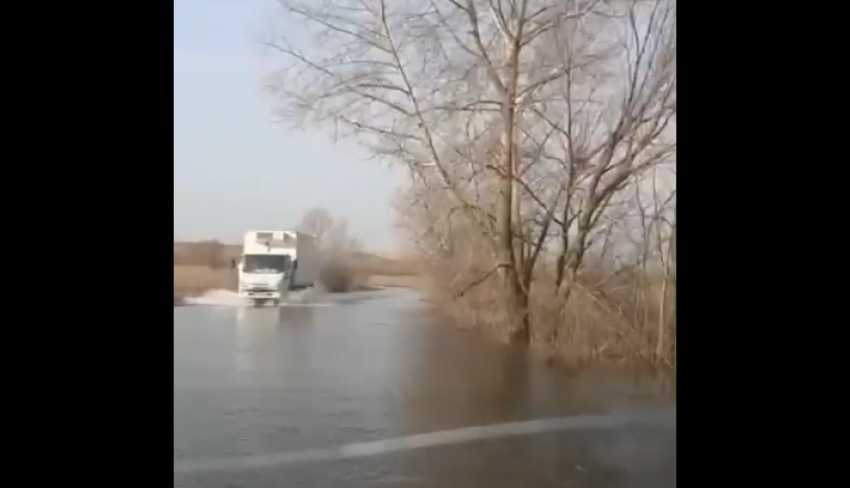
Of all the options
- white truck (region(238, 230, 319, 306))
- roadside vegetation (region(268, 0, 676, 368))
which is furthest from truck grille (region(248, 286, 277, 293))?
roadside vegetation (region(268, 0, 676, 368))

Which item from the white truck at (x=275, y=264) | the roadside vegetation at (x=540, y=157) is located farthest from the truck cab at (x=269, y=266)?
the roadside vegetation at (x=540, y=157)

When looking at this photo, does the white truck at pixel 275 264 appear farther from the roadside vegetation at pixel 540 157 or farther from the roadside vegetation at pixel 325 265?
the roadside vegetation at pixel 540 157

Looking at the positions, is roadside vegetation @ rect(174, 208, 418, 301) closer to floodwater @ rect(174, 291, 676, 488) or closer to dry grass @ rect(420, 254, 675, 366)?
floodwater @ rect(174, 291, 676, 488)

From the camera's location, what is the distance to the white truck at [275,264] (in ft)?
5.97

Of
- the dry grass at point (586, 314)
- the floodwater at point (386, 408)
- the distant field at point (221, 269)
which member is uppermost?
the distant field at point (221, 269)

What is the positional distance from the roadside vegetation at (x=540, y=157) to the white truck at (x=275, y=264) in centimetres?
27

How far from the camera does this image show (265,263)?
5.99 feet

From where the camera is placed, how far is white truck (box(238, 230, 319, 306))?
1.82 m

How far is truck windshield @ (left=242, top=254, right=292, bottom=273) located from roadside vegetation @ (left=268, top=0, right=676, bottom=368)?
0.32 m

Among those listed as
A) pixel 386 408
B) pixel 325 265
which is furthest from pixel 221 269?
pixel 386 408

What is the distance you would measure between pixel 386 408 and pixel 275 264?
43cm
